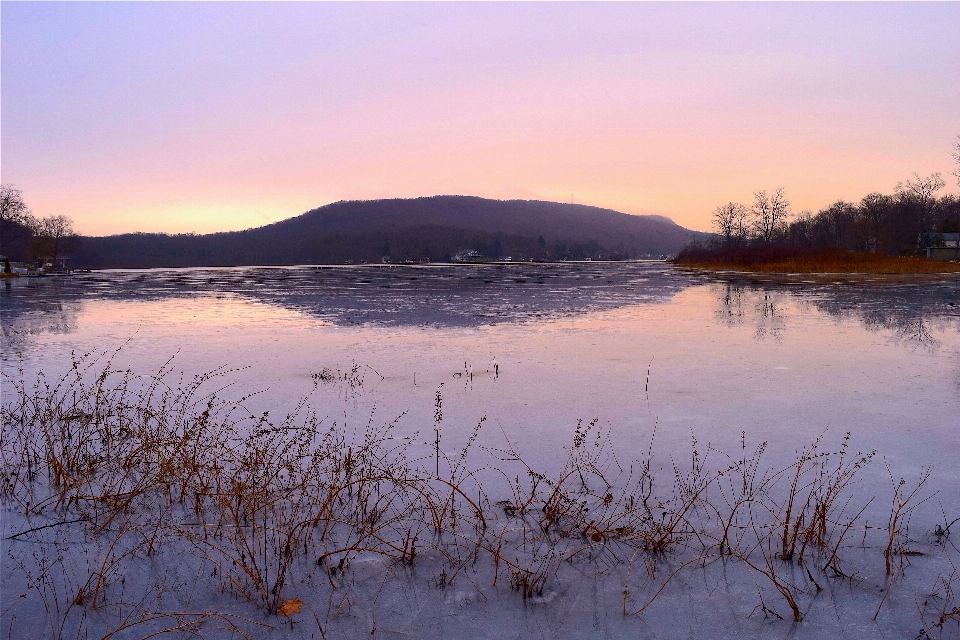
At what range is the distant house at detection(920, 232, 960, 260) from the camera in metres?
63.5

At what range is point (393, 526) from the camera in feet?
13.3

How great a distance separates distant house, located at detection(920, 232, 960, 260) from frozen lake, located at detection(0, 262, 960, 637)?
185 ft

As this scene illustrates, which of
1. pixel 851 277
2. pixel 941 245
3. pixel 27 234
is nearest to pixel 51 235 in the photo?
pixel 27 234

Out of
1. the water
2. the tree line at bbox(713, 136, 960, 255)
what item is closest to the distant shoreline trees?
the tree line at bbox(713, 136, 960, 255)

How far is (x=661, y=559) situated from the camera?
361cm

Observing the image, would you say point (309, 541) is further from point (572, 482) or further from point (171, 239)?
point (171, 239)

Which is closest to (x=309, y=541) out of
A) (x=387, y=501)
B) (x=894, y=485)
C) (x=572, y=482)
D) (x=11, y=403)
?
(x=387, y=501)

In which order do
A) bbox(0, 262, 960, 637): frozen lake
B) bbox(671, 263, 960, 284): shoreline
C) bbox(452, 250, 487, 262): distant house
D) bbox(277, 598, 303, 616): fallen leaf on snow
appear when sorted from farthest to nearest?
bbox(452, 250, 487, 262): distant house < bbox(671, 263, 960, 284): shoreline < bbox(0, 262, 960, 637): frozen lake < bbox(277, 598, 303, 616): fallen leaf on snow

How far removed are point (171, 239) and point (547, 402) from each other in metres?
193

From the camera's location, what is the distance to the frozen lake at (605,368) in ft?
18.7

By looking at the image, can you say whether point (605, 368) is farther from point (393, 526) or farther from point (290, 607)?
point (290, 607)

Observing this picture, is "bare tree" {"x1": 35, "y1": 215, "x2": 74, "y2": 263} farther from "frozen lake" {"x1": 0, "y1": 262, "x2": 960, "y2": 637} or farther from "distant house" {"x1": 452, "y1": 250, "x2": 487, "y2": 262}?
"distant house" {"x1": 452, "y1": 250, "x2": 487, "y2": 262}

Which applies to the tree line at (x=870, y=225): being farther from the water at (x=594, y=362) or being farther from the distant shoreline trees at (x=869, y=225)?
the water at (x=594, y=362)

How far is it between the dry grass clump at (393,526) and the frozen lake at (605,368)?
0.32m
